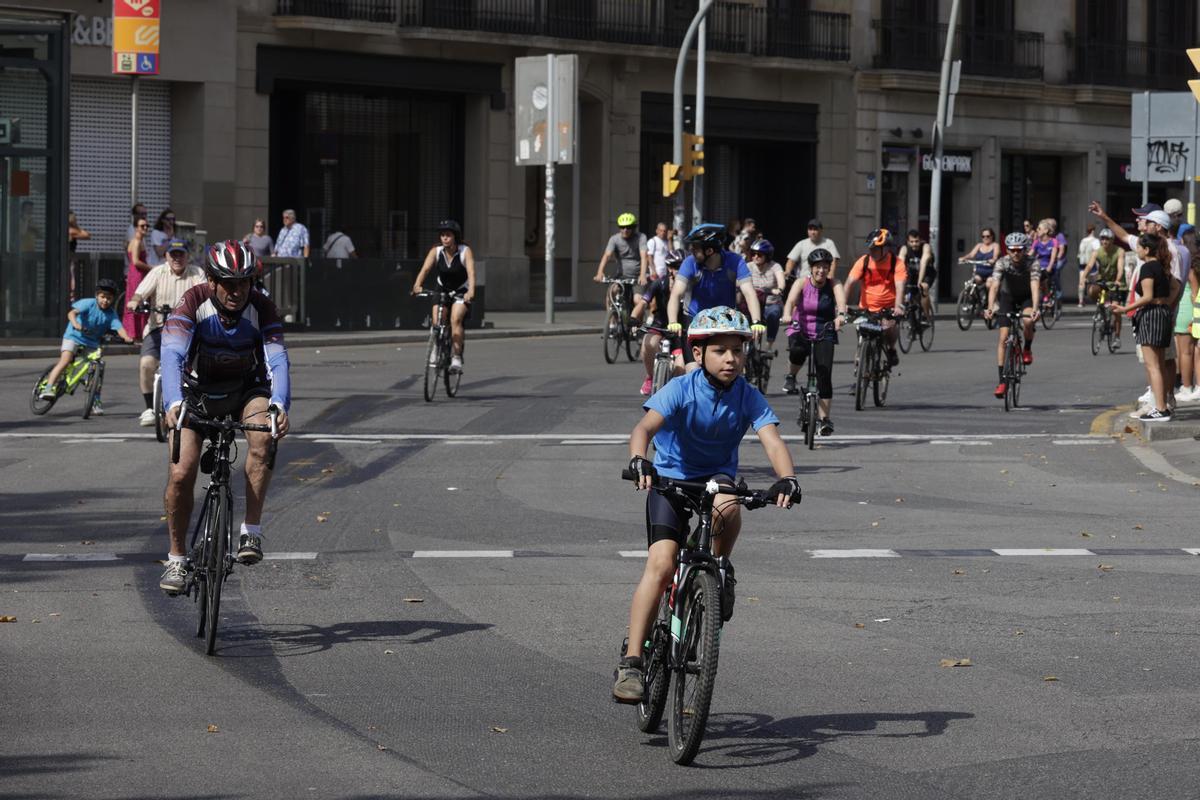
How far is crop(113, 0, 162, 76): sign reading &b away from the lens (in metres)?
30.4

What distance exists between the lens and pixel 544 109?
35344 mm

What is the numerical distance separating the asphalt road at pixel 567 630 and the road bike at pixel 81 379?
5.44 feet

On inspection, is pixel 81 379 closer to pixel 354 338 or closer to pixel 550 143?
pixel 354 338

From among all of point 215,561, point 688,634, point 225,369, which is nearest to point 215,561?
point 215,561

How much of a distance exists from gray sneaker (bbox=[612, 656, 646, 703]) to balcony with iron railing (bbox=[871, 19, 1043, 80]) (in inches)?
1578

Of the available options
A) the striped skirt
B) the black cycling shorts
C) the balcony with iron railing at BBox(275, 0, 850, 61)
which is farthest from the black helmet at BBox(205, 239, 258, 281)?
the balcony with iron railing at BBox(275, 0, 850, 61)

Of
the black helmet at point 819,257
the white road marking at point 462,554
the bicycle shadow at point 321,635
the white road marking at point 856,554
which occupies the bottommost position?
the bicycle shadow at point 321,635

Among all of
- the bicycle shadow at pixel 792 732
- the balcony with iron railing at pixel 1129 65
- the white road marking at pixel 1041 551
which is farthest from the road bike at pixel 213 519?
the balcony with iron railing at pixel 1129 65

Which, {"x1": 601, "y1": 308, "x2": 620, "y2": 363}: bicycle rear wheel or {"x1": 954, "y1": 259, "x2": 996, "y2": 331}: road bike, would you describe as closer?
{"x1": 601, "y1": 308, "x2": 620, "y2": 363}: bicycle rear wheel

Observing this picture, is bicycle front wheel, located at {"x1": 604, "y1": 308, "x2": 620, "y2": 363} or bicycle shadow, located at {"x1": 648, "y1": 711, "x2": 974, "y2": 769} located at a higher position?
bicycle front wheel, located at {"x1": 604, "y1": 308, "x2": 620, "y2": 363}

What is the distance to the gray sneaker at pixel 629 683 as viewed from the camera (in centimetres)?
706

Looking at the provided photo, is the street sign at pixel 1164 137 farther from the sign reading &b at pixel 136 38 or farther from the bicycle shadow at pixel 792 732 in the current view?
the bicycle shadow at pixel 792 732

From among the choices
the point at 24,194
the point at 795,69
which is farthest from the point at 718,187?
the point at 24,194

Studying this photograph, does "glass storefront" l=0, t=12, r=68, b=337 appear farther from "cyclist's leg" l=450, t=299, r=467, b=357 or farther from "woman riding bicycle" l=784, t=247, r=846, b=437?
"woman riding bicycle" l=784, t=247, r=846, b=437
